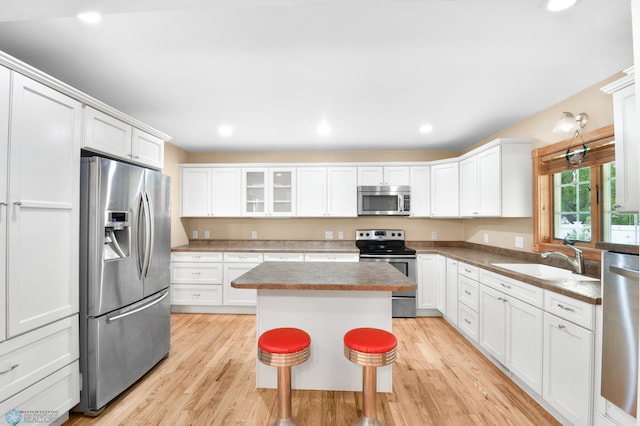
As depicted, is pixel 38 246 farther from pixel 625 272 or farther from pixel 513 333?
pixel 513 333

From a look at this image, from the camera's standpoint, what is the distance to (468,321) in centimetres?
305

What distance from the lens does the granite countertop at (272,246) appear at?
157 inches

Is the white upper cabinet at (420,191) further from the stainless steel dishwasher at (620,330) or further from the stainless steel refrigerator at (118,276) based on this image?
the stainless steel refrigerator at (118,276)

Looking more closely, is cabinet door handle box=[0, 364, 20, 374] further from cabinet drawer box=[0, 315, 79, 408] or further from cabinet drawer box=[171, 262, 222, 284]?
cabinet drawer box=[171, 262, 222, 284]

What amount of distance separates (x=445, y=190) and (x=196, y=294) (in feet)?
12.6

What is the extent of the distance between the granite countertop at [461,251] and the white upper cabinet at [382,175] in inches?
40.1

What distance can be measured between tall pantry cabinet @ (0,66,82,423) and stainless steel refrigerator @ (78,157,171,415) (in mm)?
65

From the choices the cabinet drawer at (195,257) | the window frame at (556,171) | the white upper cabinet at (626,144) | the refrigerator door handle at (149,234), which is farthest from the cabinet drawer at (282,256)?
the white upper cabinet at (626,144)

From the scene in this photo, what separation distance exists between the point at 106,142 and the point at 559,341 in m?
3.41

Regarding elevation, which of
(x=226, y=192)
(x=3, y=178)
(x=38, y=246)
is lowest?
(x=38, y=246)

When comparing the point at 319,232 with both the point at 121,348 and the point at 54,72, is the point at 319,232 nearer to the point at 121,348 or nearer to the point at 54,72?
the point at 121,348

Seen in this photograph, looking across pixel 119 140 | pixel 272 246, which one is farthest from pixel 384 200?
pixel 119 140

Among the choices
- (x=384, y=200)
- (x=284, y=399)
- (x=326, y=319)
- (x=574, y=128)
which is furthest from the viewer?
(x=384, y=200)

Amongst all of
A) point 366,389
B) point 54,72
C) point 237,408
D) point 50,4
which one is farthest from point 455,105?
point 54,72
